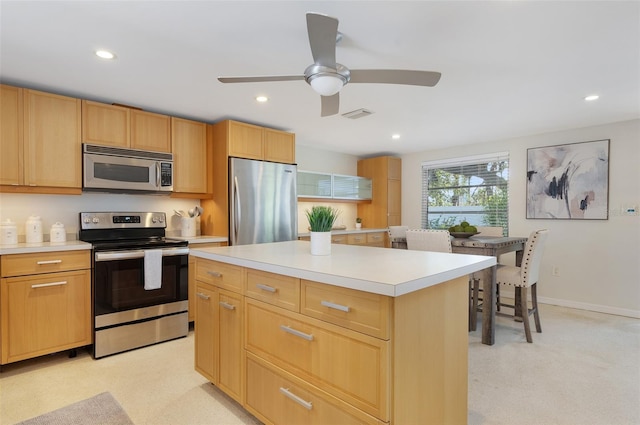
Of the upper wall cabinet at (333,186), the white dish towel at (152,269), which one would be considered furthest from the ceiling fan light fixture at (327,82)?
the upper wall cabinet at (333,186)

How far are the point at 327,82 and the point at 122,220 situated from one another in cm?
264

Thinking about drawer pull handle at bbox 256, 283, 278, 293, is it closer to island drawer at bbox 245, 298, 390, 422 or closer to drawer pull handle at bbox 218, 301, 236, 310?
island drawer at bbox 245, 298, 390, 422

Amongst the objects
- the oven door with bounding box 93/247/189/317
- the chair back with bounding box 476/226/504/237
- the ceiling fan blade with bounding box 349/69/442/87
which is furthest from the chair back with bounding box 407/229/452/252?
the oven door with bounding box 93/247/189/317

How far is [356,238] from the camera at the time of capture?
510cm

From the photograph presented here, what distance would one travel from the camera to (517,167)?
4562mm

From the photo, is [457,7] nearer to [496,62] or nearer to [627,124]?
[496,62]

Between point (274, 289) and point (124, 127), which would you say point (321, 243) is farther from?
point (124, 127)

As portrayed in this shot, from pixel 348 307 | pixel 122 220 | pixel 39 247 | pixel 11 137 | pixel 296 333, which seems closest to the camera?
pixel 348 307

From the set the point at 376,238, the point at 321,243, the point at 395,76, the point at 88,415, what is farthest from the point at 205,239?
the point at 376,238

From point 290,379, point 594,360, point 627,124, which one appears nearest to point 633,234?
point 627,124

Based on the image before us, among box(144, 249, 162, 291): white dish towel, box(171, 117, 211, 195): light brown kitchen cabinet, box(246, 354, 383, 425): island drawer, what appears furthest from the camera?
box(171, 117, 211, 195): light brown kitchen cabinet

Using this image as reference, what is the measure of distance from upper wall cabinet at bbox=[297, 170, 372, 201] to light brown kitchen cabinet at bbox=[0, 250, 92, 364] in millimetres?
2904

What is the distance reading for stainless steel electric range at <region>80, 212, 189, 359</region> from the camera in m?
2.75

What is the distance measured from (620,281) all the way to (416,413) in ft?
13.1
